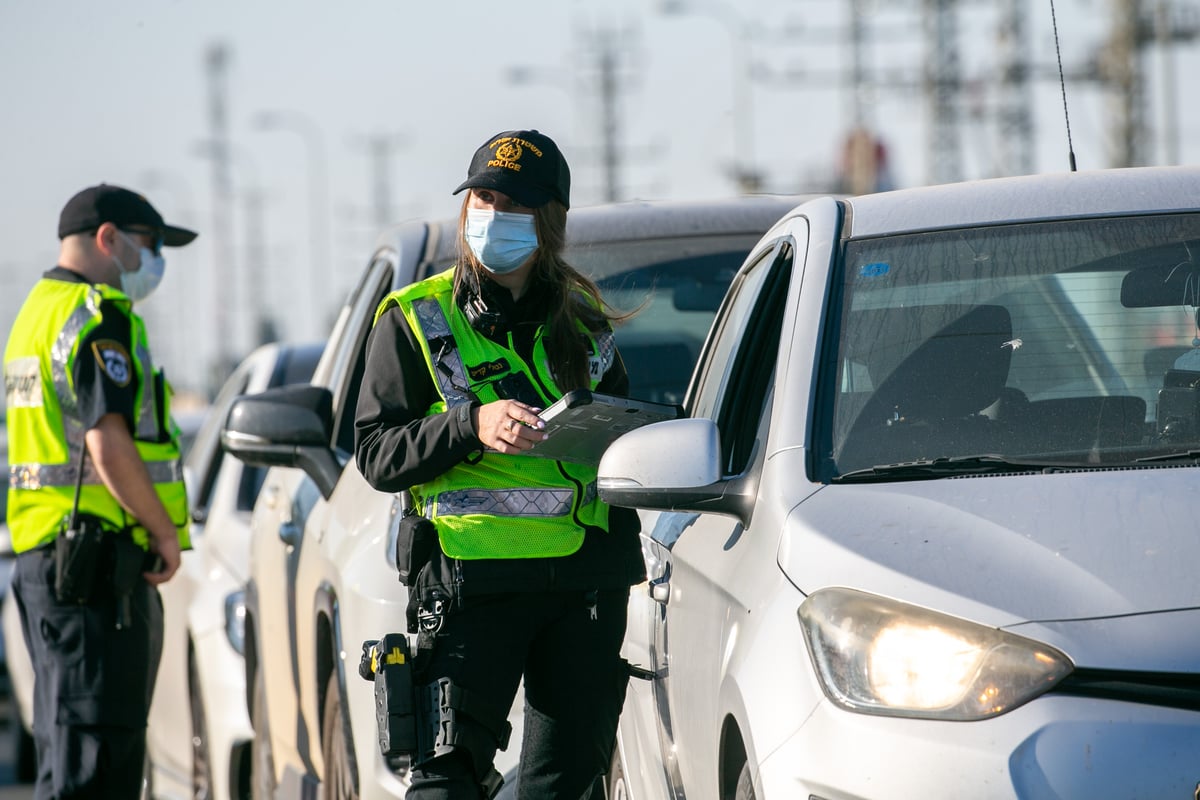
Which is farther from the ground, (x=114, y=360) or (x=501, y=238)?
(x=501, y=238)

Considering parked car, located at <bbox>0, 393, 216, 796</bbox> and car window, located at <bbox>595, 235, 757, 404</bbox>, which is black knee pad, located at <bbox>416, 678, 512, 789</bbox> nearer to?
car window, located at <bbox>595, 235, 757, 404</bbox>

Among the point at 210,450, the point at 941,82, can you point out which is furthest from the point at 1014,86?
the point at 210,450

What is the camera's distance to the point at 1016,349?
396cm

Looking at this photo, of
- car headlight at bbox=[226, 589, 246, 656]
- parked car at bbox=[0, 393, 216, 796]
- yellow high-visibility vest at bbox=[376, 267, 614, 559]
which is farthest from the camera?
parked car at bbox=[0, 393, 216, 796]

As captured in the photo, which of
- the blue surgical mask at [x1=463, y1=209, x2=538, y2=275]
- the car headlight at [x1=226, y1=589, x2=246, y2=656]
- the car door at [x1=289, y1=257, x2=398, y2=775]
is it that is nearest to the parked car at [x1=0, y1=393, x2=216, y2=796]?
the car headlight at [x1=226, y1=589, x2=246, y2=656]

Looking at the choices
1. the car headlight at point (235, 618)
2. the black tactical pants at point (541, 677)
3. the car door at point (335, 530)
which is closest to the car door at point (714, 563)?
the black tactical pants at point (541, 677)

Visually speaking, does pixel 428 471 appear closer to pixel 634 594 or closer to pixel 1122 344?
pixel 634 594

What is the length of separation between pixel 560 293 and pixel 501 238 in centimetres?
18

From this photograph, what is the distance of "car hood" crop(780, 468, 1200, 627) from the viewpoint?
10.1ft

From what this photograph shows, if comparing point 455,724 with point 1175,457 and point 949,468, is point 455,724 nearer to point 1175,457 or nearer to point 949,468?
point 949,468

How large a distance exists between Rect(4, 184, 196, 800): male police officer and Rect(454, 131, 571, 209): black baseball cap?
223 cm

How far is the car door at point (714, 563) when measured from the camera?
372cm

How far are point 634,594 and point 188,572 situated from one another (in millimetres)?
4499

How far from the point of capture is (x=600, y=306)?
14.9 ft
